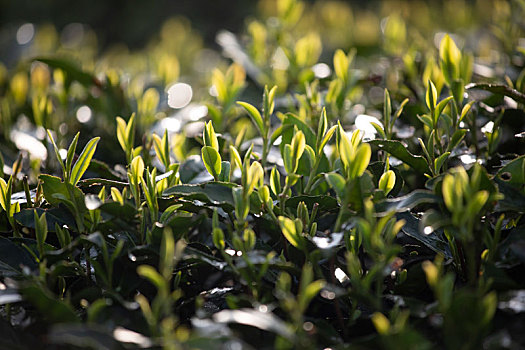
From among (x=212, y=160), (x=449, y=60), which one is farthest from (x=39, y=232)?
(x=449, y=60)

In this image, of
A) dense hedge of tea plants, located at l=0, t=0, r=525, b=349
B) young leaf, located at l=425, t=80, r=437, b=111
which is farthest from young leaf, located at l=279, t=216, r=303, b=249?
young leaf, located at l=425, t=80, r=437, b=111

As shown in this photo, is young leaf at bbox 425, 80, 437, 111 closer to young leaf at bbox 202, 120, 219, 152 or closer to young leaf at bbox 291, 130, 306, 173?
young leaf at bbox 291, 130, 306, 173

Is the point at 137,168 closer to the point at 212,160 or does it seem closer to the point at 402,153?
the point at 212,160

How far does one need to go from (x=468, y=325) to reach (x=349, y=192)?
1.01 ft

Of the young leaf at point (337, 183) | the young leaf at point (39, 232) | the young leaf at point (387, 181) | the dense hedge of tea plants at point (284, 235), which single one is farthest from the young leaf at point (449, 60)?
the young leaf at point (39, 232)

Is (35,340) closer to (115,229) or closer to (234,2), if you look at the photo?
(115,229)

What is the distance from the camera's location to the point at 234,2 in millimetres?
7441

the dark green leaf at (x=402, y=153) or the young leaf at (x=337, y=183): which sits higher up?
the young leaf at (x=337, y=183)

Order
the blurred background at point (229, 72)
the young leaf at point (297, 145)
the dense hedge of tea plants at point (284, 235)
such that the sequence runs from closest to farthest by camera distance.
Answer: the dense hedge of tea plants at point (284, 235), the young leaf at point (297, 145), the blurred background at point (229, 72)

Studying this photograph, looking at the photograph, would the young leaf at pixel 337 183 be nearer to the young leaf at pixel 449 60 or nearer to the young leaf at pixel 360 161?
the young leaf at pixel 360 161

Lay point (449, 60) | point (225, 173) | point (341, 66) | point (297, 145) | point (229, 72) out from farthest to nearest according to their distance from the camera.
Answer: point (229, 72)
point (341, 66)
point (449, 60)
point (225, 173)
point (297, 145)

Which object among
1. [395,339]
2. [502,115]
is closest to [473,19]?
[502,115]

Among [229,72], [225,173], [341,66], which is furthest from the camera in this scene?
[229,72]

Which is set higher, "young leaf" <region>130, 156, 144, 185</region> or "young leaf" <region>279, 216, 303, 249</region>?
"young leaf" <region>130, 156, 144, 185</region>
